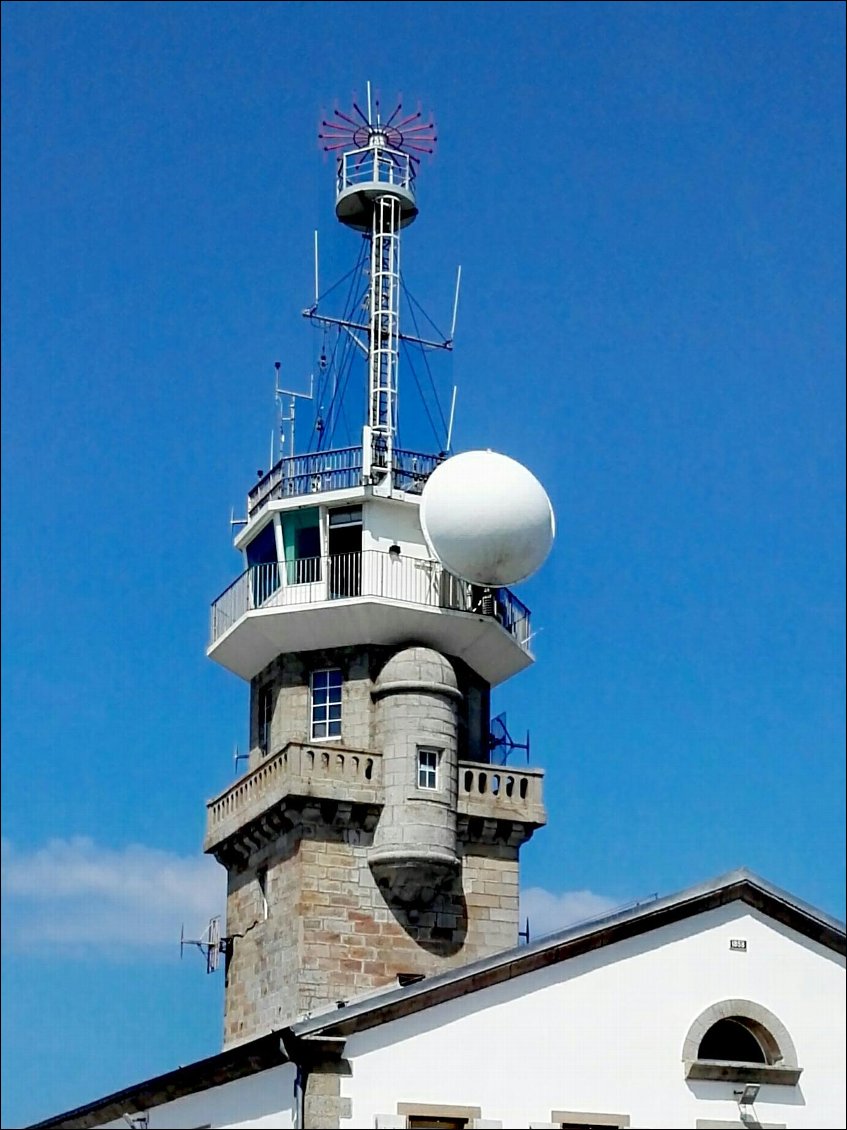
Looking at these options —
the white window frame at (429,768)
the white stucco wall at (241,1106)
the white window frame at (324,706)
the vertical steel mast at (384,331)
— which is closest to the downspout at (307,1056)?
the white stucco wall at (241,1106)

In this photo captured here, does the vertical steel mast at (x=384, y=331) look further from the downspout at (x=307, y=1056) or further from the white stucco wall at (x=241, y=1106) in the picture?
the downspout at (x=307, y=1056)

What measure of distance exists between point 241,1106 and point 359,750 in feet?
32.1

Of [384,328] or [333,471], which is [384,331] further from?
[333,471]

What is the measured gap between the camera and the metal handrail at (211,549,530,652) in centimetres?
4200

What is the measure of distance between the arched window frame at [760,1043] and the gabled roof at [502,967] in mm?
1614

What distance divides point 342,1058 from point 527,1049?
311cm

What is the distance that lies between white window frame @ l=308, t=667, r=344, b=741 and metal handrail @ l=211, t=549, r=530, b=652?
171 cm

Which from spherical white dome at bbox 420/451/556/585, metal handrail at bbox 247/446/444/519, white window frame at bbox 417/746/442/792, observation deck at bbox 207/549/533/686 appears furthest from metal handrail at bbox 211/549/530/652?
white window frame at bbox 417/746/442/792

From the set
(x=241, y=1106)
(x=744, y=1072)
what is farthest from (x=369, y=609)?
(x=744, y=1072)

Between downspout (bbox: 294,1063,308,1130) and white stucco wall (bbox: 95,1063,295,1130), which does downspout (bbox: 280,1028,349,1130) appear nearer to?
downspout (bbox: 294,1063,308,1130)

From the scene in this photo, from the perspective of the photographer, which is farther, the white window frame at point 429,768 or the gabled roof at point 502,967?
the white window frame at point 429,768

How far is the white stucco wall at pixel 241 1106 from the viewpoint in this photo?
31.0 m

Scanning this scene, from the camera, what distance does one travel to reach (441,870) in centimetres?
4075

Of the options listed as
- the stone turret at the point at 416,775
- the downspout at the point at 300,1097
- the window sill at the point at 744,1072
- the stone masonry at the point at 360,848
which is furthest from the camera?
the stone turret at the point at 416,775
